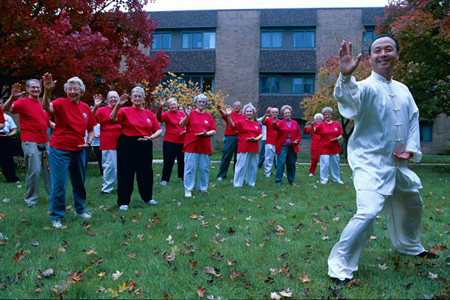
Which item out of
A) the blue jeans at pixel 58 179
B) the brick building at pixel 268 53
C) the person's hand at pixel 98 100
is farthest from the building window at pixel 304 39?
the blue jeans at pixel 58 179

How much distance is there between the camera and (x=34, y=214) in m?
6.36

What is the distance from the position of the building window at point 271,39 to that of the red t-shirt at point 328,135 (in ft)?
67.7

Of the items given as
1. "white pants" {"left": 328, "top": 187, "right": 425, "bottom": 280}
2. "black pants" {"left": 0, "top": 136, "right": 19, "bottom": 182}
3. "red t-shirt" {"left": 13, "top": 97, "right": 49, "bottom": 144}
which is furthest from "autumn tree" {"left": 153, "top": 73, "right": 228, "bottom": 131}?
"white pants" {"left": 328, "top": 187, "right": 425, "bottom": 280}

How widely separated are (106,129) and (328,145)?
6125mm

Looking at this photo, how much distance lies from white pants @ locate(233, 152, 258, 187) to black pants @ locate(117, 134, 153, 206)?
10.00 ft

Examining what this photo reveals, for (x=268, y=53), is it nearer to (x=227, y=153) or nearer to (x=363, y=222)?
(x=227, y=153)

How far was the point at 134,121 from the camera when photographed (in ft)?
22.6

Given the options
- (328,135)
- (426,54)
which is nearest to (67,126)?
(328,135)

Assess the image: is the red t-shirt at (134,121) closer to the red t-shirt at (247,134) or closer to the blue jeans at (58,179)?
the blue jeans at (58,179)

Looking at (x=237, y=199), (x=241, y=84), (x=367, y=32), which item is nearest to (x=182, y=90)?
(x=241, y=84)

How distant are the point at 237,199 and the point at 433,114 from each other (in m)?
10.5

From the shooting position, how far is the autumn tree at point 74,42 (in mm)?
9328

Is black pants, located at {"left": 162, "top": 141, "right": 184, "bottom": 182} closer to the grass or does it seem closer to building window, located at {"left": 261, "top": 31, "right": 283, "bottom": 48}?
the grass

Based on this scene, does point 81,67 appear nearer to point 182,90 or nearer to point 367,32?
point 182,90
